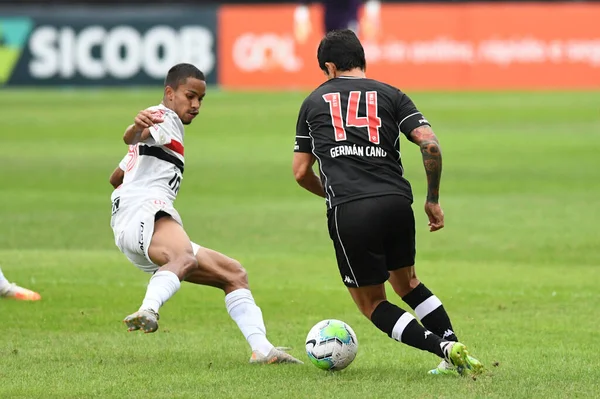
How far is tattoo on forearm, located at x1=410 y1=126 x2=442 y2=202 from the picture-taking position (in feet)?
23.3

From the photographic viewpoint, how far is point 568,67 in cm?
3738

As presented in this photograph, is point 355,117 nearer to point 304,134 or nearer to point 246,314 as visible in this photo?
point 304,134

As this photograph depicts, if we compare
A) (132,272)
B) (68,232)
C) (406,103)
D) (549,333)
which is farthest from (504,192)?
(406,103)

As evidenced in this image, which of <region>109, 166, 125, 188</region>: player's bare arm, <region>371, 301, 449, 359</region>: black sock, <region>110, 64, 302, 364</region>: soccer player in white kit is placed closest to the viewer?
<region>371, 301, 449, 359</region>: black sock

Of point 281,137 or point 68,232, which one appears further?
point 281,137

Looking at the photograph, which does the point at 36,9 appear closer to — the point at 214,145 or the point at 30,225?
the point at 214,145

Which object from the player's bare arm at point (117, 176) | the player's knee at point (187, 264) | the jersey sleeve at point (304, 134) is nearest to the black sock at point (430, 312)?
the jersey sleeve at point (304, 134)

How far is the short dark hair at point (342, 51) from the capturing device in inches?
290

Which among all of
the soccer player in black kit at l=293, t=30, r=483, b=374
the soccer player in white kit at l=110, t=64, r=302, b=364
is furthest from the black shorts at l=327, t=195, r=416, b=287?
the soccer player in white kit at l=110, t=64, r=302, b=364

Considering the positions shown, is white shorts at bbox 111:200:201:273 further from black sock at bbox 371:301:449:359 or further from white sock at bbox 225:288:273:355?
black sock at bbox 371:301:449:359

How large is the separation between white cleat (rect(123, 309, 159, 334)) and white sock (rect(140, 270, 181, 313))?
0.19 m

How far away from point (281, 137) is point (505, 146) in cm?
487

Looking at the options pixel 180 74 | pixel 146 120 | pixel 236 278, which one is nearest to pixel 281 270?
pixel 236 278

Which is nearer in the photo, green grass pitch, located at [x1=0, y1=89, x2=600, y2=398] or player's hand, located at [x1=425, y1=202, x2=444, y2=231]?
player's hand, located at [x1=425, y1=202, x2=444, y2=231]
